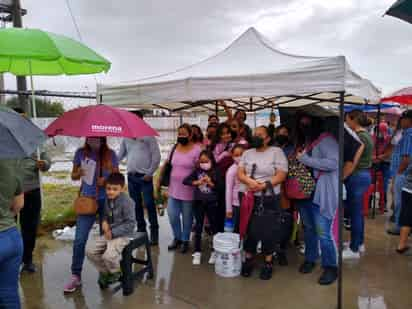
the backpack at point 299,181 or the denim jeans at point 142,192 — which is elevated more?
the backpack at point 299,181

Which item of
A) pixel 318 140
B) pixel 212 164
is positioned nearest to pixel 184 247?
pixel 212 164

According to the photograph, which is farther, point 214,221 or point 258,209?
point 214,221

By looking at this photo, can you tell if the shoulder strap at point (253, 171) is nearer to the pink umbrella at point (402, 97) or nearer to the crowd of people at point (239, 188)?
the crowd of people at point (239, 188)

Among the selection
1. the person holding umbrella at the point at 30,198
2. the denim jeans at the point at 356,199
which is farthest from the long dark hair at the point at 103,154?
the denim jeans at the point at 356,199

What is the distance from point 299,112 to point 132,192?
2.33 metres

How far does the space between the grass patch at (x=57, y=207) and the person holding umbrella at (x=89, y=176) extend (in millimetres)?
2130

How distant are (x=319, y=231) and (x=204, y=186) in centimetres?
131

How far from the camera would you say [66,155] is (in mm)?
7777

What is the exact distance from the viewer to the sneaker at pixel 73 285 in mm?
3428

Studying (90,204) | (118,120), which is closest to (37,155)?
(90,204)

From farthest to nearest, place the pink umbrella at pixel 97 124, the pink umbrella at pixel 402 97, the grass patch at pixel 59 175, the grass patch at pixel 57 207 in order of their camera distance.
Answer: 1. the grass patch at pixel 59 175
2. the pink umbrella at pixel 402 97
3. the grass patch at pixel 57 207
4. the pink umbrella at pixel 97 124

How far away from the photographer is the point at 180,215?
457 cm

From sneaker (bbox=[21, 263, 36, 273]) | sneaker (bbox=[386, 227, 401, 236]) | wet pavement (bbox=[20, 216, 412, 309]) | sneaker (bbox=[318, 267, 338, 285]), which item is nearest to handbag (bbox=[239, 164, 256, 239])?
wet pavement (bbox=[20, 216, 412, 309])

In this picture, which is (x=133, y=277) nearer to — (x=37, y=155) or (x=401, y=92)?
(x=37, y=155)
